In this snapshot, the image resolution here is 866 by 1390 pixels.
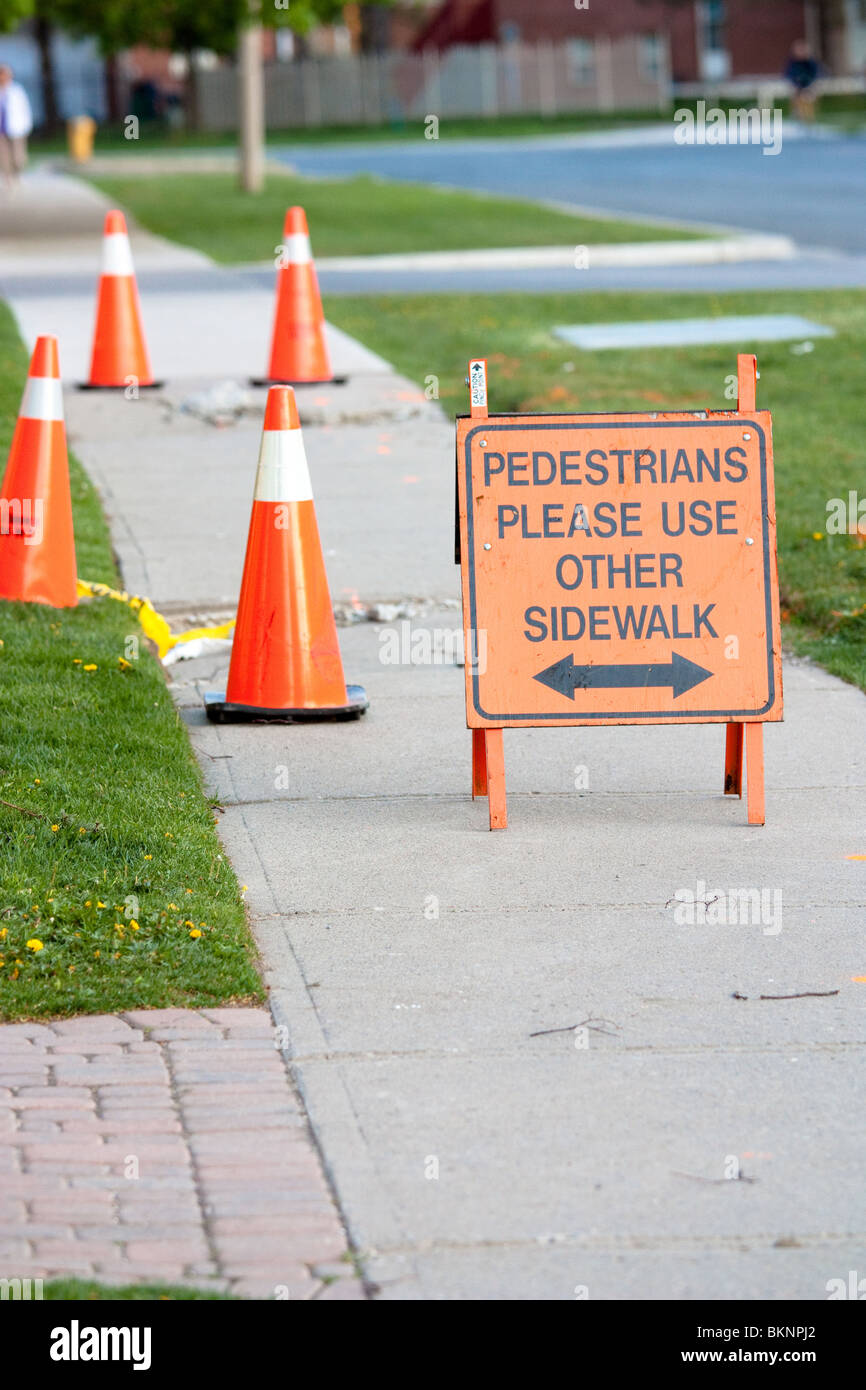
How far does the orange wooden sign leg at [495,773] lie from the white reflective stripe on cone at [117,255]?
7.39 m

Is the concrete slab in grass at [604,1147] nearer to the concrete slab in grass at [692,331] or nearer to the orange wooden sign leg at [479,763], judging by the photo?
the orange wooden sign leg at [479,763]

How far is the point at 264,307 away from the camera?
1535cm

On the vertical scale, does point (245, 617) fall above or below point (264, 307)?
below

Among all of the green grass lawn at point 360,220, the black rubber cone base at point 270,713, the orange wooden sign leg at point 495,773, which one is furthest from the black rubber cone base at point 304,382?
the green grass lawn at point 360,220

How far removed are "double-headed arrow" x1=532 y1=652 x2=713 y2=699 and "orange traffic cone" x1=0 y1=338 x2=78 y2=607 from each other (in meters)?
2.36

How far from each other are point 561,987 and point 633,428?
178 centimetres

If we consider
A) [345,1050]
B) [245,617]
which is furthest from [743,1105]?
[245,617]

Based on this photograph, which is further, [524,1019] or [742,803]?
[742,803]

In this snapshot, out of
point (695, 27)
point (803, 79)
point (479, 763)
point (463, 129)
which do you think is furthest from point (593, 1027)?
point (695, 27)

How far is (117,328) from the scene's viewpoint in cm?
1166

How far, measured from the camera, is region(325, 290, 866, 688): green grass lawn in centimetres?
745

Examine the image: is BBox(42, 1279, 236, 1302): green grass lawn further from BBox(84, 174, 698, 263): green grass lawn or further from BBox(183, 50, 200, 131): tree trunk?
BBox(183, 50, 200, 131): tree trunk
